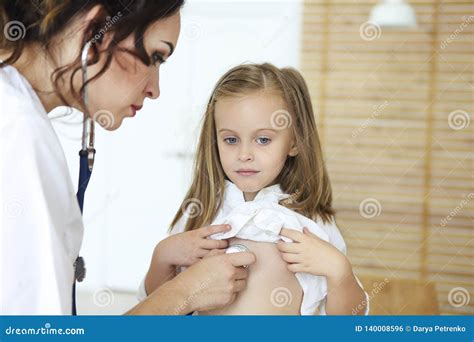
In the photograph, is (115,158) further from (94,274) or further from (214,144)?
(214,144)

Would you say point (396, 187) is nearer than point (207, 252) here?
No

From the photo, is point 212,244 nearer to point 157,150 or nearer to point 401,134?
point 157,150

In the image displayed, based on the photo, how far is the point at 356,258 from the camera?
3.54 m

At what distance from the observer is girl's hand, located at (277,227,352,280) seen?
116 centimetres

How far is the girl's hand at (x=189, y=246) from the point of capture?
48.4 inches

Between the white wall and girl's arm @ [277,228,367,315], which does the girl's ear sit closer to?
girl's arm @ [277,228,367,315]

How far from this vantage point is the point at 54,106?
40.8 inches

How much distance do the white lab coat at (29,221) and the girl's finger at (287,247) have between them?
17.1 inches

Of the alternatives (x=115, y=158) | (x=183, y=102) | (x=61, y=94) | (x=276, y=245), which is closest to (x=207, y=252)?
(x=276, y=245)

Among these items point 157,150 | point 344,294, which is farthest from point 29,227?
point 157,150

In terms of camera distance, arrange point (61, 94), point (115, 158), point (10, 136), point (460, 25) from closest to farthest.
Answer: point (10, 136), point (61, 94), point (115, 158), point (460, 25)
